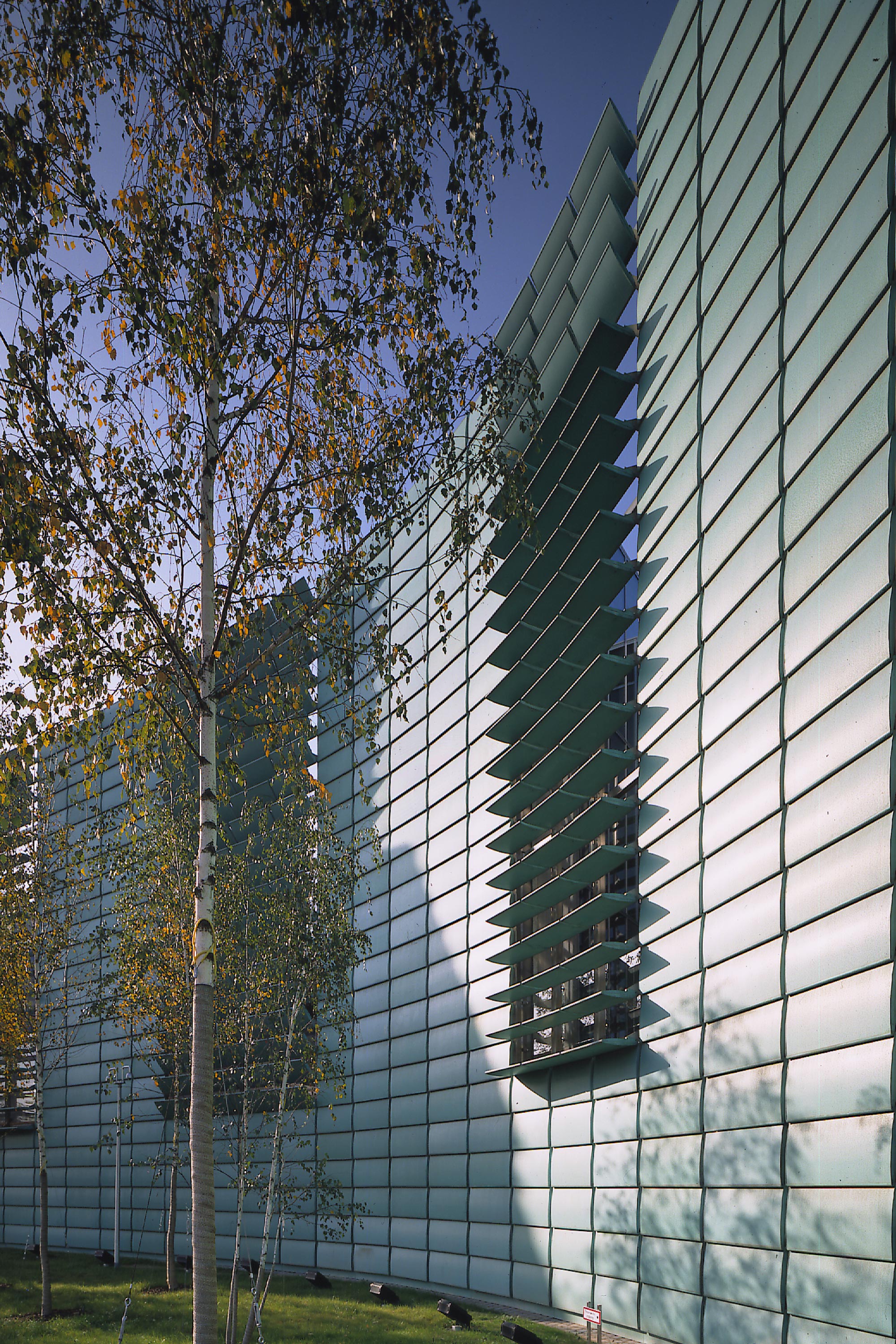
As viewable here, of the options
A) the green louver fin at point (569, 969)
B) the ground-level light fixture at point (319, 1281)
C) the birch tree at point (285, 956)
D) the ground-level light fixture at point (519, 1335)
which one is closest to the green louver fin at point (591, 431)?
the birch tree at point (285, 956)

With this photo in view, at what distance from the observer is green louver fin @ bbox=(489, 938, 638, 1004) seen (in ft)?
68.4

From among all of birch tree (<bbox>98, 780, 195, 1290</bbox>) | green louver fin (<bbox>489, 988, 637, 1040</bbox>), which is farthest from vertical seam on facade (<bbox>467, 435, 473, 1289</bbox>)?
birch tree (<bbox>98, 780, 195, 1290</bbox>)

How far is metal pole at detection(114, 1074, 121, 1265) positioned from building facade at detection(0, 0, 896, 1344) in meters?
8.29

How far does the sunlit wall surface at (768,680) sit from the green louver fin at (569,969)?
0.58 m

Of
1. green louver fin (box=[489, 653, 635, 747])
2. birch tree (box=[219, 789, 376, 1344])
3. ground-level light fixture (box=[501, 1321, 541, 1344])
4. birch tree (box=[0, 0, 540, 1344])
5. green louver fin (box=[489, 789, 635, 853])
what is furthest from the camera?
green louver fin (box=[489, 653, 635, 747])

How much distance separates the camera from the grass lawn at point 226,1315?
21.5 meters

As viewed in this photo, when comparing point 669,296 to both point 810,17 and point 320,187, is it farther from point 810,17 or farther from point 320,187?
point 320,187

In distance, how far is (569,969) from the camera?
73.5 ft

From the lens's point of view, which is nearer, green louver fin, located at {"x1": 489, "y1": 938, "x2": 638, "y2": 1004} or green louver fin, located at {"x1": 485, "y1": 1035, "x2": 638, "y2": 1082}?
green louver fin, located at {"x1": 485, "y1": 1035, "x2": 638, "y2": 1082}

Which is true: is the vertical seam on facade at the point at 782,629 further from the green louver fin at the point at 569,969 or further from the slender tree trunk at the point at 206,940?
the slender tree trunk at the point at 206,940

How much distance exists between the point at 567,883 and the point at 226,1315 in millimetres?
12109

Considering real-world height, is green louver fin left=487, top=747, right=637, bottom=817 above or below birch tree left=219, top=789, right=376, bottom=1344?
above

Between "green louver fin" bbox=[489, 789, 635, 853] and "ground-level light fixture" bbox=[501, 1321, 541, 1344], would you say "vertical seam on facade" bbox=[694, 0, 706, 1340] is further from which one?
"ground-level light fixture" bbox=[501, 1321, 541, 1344]

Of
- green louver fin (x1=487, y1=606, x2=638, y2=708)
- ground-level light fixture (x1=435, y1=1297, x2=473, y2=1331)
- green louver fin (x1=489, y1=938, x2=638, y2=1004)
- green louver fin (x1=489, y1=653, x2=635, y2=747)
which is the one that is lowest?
ground-level light fixture (x1=435, y1=1297, x2=473, y2=1331)
